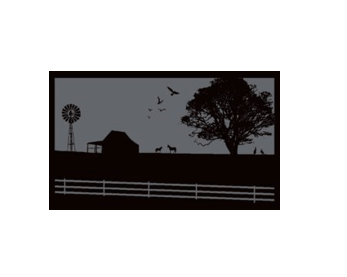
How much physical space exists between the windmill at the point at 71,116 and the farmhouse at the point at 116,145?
0.20 m

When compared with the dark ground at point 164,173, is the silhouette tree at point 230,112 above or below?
above

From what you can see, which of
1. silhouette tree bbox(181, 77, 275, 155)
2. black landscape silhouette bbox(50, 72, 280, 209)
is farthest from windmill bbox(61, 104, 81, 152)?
silhouette tree bbox(181, 77, 275, 155)

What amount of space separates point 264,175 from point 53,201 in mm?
2411

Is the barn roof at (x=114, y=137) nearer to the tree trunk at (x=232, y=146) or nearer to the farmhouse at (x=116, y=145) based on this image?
the farmhouse at (x=116, y=145)

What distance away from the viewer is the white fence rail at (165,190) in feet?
23.6

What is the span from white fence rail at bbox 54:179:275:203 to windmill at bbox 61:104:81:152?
42 centimetres

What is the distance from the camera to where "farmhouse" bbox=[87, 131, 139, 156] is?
7.28 m

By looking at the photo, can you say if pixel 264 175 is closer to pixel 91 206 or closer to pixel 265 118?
pixel 265 118

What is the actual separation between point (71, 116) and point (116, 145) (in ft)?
2.04

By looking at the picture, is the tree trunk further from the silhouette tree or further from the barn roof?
the barn roof

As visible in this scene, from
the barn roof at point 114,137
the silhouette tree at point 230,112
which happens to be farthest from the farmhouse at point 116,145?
the silhouette tree at point 230,112

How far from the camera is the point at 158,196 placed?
7270mm

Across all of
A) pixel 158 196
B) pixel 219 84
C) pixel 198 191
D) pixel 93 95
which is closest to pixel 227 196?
pixel 198 191

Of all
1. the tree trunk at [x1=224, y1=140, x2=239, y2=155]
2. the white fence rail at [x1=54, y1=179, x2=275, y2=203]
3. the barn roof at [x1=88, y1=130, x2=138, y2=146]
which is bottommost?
the white fence rail at [x1=54, y1=179, x2=275, y2=203]
